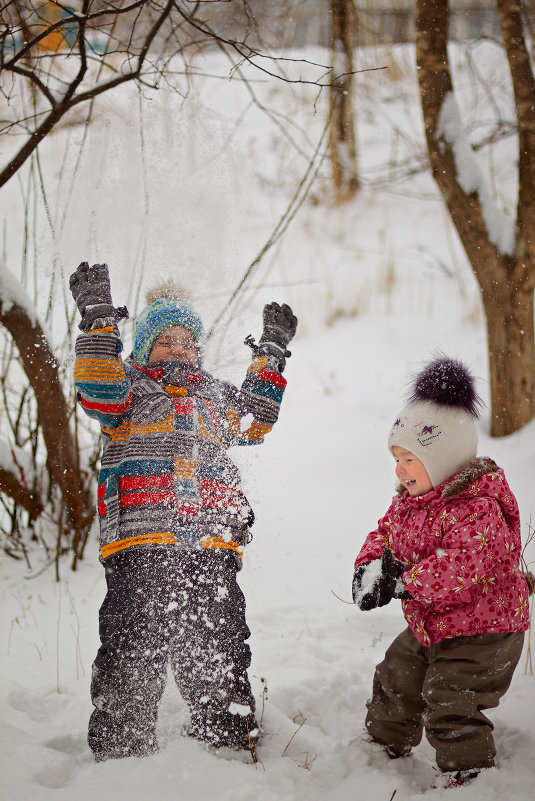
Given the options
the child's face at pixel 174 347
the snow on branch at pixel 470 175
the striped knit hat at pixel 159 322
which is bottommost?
the child's face at pixel 174 347

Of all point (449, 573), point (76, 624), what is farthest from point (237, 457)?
point (449, 573)

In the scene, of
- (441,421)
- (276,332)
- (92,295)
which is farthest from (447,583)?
(92,295)

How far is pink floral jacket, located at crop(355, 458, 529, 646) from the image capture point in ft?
5.13

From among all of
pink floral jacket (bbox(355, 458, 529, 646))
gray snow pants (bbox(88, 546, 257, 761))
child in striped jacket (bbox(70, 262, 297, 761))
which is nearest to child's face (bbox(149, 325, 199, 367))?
child in striped jacket (bbox(70, 262, 297, 761))

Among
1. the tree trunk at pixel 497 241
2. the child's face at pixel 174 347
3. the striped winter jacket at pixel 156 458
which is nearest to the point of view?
the striped winter jacket at pixel 156 458

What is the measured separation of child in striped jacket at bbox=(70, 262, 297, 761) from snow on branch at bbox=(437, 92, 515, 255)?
227 cm

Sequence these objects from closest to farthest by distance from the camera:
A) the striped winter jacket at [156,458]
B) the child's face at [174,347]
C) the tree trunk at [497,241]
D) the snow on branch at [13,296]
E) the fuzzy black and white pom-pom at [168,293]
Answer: the striped winter jacket at [156,458] < the child's face at [174,347] < the fuzzy black and white pom-pom at [168,293] < the snow on branch at [13,296] < the tree trunk at [497,241]

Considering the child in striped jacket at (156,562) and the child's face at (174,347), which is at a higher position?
the child's face at (174,347)

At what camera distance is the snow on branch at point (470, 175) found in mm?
3334

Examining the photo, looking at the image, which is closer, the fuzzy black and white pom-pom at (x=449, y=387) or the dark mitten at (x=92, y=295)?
the fuzzy black and white pom-pom at (x=449, y=387)

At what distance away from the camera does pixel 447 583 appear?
155 cm

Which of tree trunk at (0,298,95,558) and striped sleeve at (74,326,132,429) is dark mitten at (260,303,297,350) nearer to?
striped sleeve at (74,326,132,429)

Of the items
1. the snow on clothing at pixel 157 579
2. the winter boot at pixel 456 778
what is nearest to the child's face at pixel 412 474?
the snow on clothing at pixel 157 579

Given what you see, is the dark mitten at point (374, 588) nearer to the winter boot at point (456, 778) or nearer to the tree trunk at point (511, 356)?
the winter boot at point (456, 778)
